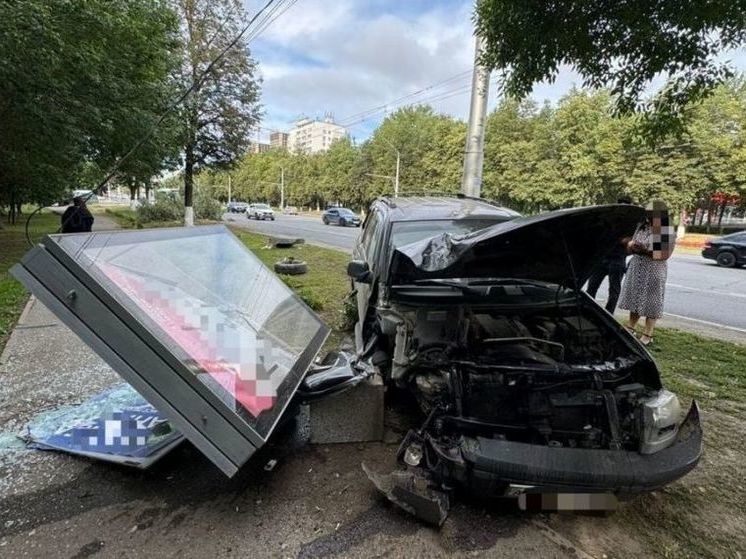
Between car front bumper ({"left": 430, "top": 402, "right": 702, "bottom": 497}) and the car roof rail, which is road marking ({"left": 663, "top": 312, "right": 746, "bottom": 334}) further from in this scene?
car front bumper ({"left": 430, "top": 402, "right": 702, "bottom": 497})

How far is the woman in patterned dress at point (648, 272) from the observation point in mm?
5125

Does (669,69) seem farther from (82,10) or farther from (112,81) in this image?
(112,81)

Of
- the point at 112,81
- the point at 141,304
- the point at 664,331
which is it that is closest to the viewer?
the point at 141,304

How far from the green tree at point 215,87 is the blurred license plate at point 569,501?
19.4m

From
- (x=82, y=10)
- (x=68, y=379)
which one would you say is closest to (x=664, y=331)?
(x=68, y=379)

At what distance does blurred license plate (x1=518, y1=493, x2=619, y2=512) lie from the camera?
88.6 inches

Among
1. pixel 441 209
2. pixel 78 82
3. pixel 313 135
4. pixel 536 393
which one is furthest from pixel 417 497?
pixel 313 135

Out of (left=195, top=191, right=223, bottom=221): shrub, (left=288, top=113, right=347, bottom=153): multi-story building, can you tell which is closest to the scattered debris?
(left=195, top=191, right=223, bottom=221): shrub

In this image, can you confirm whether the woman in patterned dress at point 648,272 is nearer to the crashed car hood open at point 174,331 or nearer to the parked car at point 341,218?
the crashed car hood open at point 174,331

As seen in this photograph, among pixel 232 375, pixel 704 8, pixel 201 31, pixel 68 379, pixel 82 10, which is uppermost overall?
pixel 201 31

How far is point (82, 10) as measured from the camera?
7766mm

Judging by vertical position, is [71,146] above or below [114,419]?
above

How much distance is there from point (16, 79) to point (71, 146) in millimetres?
2249

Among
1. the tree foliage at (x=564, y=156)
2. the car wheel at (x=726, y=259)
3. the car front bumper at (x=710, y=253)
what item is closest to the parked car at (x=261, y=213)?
the tree foliage at (x=564, y=156)
